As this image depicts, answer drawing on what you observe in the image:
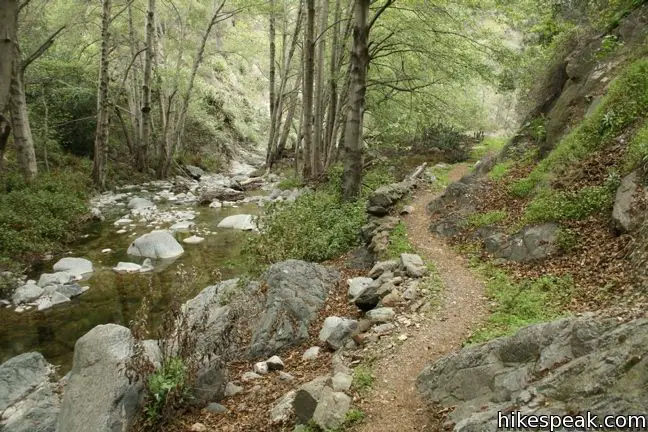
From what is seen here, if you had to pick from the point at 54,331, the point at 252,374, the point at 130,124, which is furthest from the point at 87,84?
the point at 252,374

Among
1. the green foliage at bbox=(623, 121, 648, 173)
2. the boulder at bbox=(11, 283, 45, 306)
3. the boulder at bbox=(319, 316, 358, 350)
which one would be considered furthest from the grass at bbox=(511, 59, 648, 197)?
the boulder at bbox=(11, 283, 45, 306)

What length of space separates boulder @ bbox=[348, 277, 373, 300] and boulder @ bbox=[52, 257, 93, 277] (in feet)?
21.0

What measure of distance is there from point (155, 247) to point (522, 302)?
8849 mm

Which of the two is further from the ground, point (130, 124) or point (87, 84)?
point (87, 84)

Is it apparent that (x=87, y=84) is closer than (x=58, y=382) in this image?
No

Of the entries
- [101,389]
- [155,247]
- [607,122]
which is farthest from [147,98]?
[607,122]

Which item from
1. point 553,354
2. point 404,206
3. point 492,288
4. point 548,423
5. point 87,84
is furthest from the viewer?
point 87,84

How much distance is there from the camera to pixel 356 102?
1041 cm

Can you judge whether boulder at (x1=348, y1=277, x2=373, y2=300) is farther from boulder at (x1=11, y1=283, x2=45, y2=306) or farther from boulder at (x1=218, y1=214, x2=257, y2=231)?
boulder at (x1=218, y1=214, x2=257, y2=231)

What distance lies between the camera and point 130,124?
24.3m

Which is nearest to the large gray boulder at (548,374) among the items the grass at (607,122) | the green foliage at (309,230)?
the green foliage at (309,230)

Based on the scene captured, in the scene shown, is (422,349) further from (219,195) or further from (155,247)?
(219,195)

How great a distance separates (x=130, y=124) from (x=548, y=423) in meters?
25.0

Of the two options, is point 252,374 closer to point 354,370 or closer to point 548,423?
point 354,370
